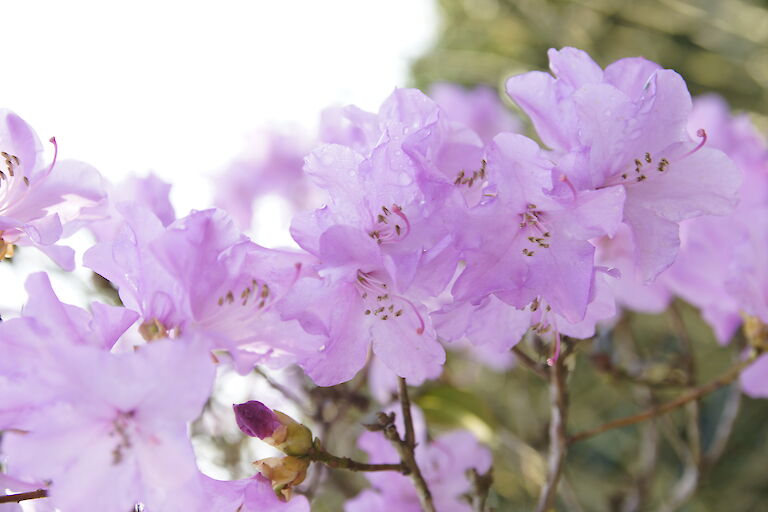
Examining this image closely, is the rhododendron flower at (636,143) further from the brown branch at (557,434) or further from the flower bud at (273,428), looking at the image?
the flower bud at (273,428)

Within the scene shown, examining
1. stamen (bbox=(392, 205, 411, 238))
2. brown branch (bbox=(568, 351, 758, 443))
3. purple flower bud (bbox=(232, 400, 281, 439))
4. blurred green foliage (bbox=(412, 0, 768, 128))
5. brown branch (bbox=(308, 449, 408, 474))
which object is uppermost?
stamen (bbox=(392, 205, 411, 238))

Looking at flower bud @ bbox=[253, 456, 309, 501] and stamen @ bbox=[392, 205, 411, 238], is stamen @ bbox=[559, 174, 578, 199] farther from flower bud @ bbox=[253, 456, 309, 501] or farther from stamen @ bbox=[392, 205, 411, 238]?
flower bud @ bbox=[253, 456, 309, 501]

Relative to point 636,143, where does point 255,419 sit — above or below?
below

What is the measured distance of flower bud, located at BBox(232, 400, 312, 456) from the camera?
24.0 inches

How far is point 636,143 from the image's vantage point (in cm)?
63

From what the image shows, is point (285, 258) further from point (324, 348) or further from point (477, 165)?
point (477, 165)

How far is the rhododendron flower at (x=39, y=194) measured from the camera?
26.2 inches

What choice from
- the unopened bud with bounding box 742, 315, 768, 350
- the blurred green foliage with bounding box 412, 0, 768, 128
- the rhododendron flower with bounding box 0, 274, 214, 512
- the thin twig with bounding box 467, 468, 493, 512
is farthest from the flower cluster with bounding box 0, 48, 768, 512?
the blurred green foliage with bounding box 412, 0, 768, 128

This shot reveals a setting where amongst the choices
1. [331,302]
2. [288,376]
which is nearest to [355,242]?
[331,302]

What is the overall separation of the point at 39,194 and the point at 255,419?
0.28 meters

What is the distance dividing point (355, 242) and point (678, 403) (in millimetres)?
420

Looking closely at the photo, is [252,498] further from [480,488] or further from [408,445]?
[480,488]

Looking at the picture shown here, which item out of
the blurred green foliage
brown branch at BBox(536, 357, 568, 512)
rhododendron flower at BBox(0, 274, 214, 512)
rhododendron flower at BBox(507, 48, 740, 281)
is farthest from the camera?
the blurred green foliage

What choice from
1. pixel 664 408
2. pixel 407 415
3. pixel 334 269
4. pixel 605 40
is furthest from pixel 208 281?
pixel 605 40
